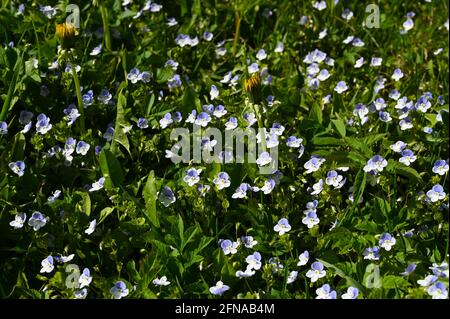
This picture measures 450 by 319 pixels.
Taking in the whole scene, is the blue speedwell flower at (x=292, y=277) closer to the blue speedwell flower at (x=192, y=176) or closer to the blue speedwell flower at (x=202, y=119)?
the blue speedwell flower at (x=192, y=176)

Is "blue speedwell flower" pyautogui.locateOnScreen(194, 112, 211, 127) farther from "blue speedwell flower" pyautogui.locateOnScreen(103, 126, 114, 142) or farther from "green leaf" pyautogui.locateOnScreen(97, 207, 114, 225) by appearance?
"green leaf" pyautogui.locateOnScreen(97, 207, 114, 225)

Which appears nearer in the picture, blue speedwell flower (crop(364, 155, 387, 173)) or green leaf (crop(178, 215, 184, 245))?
green leaf (crop(178, 215, 184, 245))

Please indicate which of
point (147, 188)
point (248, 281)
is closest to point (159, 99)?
point (147, 188)

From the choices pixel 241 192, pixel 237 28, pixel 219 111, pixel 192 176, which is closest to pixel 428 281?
pixel 241 192

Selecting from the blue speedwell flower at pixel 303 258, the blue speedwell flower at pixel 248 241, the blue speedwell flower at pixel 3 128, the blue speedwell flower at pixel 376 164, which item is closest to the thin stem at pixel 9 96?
the blue speedwell flower at pixel 3 128

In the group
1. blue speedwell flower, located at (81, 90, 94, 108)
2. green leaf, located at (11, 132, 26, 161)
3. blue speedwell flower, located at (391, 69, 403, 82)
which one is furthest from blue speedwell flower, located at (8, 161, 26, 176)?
blue speedwell flower, located at (391, 69, 403, 82)

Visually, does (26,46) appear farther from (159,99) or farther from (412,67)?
(412,67)
